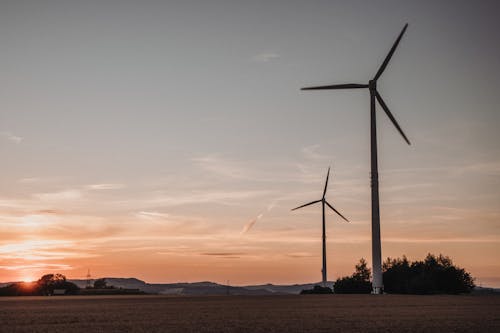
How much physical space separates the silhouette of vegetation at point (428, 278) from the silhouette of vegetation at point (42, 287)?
8525cm

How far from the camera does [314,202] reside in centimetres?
12612

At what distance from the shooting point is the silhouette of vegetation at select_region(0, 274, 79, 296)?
159m

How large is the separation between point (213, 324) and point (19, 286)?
482ft

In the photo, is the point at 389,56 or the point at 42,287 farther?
the point at 42,287

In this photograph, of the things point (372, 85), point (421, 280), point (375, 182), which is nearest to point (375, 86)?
point (372, 85)

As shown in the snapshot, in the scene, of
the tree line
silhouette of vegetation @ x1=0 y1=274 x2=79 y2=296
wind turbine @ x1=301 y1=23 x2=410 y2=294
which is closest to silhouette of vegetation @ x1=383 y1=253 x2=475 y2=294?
the tree line

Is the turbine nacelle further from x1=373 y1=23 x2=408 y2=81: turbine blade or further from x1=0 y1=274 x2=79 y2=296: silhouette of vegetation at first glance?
x1=0 y1=274 x2=79 y2=296: silhouette of vegetation

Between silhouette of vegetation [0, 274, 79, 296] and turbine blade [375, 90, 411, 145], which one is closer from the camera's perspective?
turbine blade [375, 90, 411, 145]

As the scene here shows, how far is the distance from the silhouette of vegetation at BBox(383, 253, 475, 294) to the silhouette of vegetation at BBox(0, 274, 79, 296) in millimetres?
85252

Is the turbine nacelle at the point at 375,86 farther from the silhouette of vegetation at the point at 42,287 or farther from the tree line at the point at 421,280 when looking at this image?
the silhouette of vegetation at the point at 42,287

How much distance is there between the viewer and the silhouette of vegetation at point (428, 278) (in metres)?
110

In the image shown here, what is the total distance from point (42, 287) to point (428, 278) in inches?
4085

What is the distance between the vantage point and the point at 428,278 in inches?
4537

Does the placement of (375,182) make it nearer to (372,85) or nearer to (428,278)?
(372,85)
